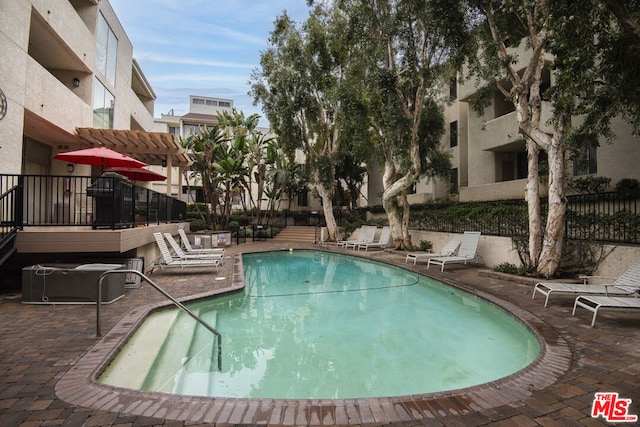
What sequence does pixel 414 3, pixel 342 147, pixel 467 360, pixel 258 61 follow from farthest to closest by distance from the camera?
pixel 342 147 → pixel 258 61 → pixel 414 3 → pixel 467 360

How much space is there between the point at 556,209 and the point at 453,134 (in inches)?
575

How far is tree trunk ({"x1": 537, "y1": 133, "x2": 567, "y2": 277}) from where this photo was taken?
860 centimetres

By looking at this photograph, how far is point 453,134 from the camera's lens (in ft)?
72.4

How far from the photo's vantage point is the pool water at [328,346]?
408 cm

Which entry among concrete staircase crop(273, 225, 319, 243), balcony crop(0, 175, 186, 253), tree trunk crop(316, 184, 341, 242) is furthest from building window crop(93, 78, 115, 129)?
concrete staircase crop(273, 225, 319, 243)

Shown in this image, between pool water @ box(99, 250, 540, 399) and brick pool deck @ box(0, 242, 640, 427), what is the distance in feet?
1.53

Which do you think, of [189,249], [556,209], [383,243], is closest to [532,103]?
[556,209]

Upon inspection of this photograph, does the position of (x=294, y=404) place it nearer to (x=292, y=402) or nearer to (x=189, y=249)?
(x=292, y=402)

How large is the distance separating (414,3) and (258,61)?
467 inches

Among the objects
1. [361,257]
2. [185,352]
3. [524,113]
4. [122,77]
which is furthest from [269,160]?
[185,352]

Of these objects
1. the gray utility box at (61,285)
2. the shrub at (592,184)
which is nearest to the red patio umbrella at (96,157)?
the gray utility box at (61,285)

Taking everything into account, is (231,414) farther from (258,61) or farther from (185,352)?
(258,61)

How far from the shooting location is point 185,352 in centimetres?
501

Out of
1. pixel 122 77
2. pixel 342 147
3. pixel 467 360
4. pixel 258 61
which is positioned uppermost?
pixel 258 61
